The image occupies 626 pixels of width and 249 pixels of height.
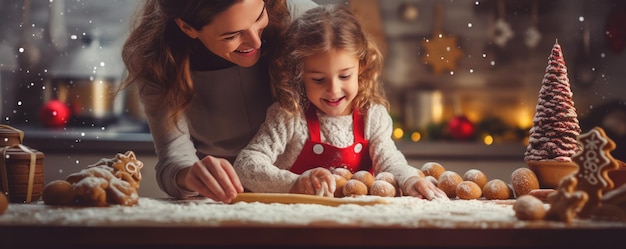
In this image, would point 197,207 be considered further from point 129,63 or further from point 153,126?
point 129,63

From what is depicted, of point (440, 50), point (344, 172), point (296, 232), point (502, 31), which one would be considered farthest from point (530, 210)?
point (502, 31)

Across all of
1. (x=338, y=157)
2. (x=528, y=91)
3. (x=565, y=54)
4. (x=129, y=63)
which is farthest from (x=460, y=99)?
(x=129, y=63)

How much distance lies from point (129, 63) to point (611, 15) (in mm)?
2316

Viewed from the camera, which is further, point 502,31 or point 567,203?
point 502,31

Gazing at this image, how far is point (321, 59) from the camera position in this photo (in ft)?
4.85

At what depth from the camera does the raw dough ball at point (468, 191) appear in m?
1.31

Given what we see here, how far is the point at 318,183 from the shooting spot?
129 centimetres

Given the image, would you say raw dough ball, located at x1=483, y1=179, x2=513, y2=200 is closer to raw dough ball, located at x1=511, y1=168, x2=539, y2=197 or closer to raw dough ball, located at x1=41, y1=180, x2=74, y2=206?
raw dough ball, located at x1=511, y1=168, x2=539, y2=197

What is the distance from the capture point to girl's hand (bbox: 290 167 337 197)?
1.28m

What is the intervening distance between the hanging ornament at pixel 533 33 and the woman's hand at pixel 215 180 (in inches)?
90.0

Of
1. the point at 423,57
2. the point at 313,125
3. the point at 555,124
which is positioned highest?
the point at 423,57

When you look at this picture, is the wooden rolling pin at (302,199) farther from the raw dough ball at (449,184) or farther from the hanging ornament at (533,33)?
the hanging ornament at (533,33)

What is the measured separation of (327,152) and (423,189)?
1.01ft

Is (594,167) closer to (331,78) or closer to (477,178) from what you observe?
(477,178)
